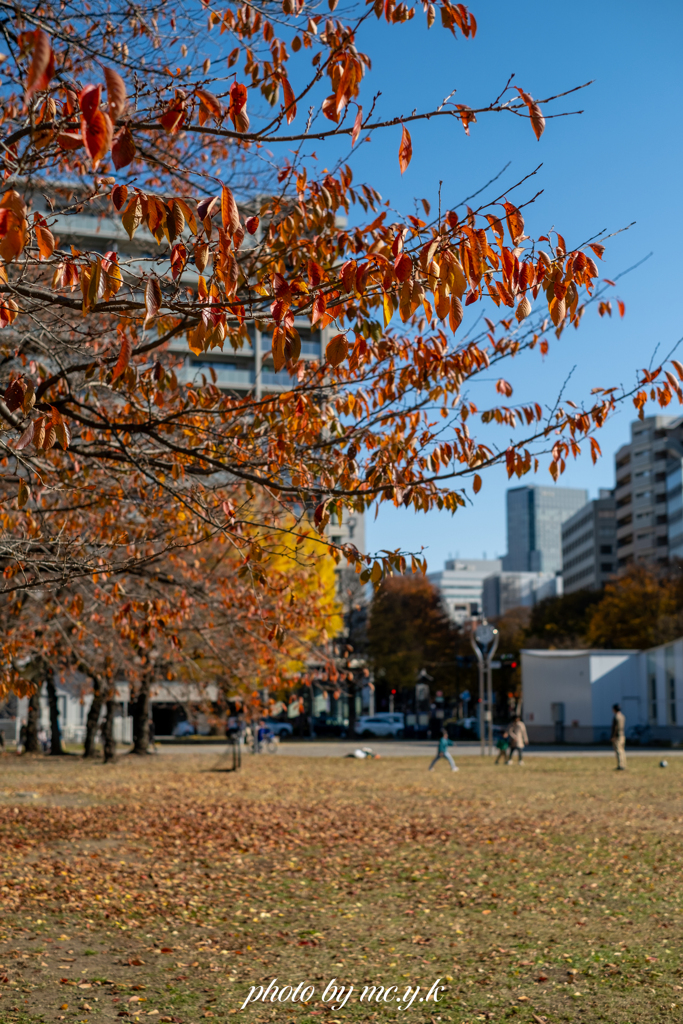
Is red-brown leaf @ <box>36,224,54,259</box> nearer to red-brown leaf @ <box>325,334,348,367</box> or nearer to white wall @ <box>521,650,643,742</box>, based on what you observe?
red-brown leaf @ <box>325,334,348,367</box>

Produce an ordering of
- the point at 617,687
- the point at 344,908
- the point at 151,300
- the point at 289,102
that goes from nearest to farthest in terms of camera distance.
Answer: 1. the point at 151,300
2. the point at 289,102
3. the point at 344,908
4. the point at 617,687

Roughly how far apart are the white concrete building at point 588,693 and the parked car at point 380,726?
54.2 ft

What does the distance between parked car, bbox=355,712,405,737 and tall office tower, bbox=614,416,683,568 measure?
44372 millimetres

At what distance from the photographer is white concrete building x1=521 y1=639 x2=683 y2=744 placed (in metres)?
45.0

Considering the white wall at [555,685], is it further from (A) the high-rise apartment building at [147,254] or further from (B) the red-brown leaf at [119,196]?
(B) the red-brown leaf at [119,196]

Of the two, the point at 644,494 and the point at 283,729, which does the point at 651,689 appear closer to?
the point at 283,729

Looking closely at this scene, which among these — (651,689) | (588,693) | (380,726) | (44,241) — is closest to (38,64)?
(44,241)

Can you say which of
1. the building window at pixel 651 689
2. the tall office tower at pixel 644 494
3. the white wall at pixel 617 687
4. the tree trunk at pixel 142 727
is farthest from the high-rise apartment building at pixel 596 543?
the tree trunk at pixel 142 727

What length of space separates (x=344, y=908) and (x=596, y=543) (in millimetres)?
117962

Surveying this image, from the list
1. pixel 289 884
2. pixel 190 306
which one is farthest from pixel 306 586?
pixel 190 306

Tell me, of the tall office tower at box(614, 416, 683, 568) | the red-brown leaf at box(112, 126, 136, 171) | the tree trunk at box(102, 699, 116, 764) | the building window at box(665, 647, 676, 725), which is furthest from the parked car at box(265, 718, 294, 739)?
the red-brown leaf at box(112, 126, 136, 171)

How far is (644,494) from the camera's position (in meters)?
105

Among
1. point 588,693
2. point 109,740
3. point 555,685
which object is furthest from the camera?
point 555,685

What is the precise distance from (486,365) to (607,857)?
23.9 feet
